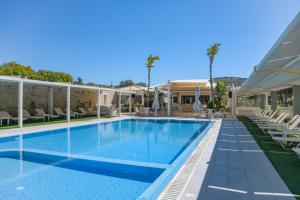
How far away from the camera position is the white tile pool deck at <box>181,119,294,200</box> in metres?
3.80

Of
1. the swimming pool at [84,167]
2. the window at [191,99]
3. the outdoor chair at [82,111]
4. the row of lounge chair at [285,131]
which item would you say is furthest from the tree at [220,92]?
the swimming pool at [84,167]

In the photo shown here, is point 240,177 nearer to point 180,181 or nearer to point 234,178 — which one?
point 234,178

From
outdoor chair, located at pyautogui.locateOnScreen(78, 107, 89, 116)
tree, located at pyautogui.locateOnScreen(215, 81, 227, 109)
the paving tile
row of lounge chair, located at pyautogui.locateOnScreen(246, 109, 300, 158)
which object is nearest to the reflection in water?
the paving tile

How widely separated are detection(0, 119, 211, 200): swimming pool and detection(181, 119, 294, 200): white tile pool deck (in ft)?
2.73

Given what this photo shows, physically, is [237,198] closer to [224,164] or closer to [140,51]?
[224,164]

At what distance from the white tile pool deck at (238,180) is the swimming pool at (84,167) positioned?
0.83m

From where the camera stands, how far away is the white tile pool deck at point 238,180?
380 cm

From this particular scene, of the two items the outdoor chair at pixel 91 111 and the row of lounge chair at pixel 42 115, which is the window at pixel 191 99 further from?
the row of lounge chair at pixel 42 115

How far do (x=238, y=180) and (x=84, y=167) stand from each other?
13.0 feet

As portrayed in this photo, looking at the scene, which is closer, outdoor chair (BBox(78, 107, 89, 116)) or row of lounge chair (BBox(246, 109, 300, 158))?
row of lounge chair (BBox(246, 109, 300, 158))

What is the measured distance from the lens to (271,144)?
27.1 ft

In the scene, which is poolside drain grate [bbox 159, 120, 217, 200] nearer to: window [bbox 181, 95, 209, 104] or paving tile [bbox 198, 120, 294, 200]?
paving tile [bbox 198, 120, 294, 200]

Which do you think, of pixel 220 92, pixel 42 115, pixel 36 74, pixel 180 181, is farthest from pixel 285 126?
pixel 36 74

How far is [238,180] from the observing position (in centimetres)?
454
